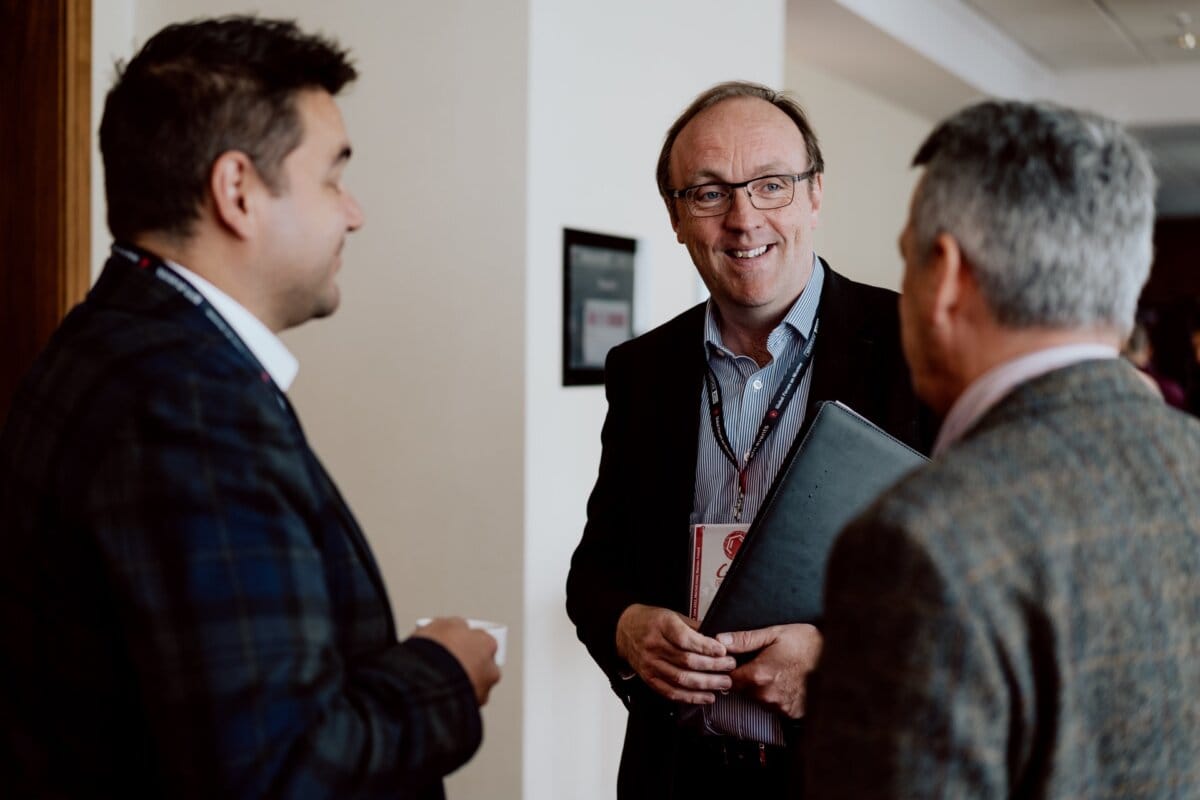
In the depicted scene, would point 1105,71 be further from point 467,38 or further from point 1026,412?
point 1026,412

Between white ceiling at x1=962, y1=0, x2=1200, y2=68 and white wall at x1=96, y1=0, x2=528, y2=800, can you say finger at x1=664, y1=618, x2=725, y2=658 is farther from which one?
white ceiling at x1=962, y1=0, x2=1200, y2=68

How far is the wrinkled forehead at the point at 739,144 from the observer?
2020 millimetres

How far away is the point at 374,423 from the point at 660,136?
1205 millimetres

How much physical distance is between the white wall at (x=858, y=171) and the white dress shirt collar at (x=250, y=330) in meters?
5.16

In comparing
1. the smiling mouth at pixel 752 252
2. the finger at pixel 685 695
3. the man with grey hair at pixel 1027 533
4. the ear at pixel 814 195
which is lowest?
the finger at pixel 685 695

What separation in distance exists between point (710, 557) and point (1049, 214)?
37.3 inches

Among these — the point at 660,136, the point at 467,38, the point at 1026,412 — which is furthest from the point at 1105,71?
the point at 1026,412

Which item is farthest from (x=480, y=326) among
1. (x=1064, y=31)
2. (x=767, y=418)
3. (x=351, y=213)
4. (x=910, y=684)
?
(x=1064, y=31)

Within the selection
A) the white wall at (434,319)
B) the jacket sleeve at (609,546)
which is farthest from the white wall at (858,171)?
the jacket sleeve at (609,546)

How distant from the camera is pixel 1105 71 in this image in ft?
27.1

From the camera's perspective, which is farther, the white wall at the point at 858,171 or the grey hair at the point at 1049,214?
the white wall at the point at 858,171

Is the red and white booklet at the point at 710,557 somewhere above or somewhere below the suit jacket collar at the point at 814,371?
below

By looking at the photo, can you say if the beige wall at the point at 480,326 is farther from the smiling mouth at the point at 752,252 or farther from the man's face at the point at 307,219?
the man's face at the point at 307,219

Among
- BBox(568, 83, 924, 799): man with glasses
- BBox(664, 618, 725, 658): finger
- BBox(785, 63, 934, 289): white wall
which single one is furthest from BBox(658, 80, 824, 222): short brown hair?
BBox(785, 63, 934, 289): white wall
